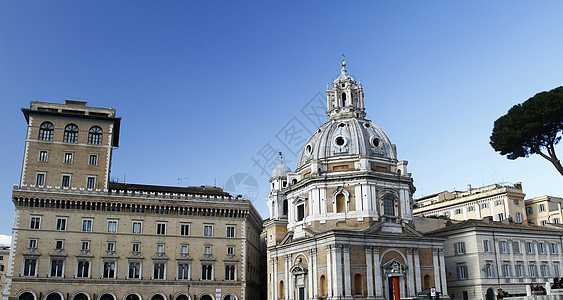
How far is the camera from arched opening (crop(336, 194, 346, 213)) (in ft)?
183

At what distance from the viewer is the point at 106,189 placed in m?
62.0

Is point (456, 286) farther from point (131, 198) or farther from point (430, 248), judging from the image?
point (131, 198)

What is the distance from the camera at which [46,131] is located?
205ft

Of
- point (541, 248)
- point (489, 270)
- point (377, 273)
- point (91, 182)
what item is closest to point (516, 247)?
point (541, 248)

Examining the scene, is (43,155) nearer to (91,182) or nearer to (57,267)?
(91,182)

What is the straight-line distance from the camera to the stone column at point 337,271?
49.7m

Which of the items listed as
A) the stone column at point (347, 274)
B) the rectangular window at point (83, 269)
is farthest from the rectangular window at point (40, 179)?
the stone column at point (347, 274)

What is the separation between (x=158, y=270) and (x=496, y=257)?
125ft

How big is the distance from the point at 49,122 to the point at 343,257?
38137 mm

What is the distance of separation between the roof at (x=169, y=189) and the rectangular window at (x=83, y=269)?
11.0m

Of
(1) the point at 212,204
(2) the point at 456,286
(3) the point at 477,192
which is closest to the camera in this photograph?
(2) the point at 456,286

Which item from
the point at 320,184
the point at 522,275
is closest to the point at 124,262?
the point at 320,184

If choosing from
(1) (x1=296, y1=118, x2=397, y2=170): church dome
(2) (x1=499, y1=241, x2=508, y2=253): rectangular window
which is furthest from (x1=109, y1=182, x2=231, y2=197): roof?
(2) (x1=499, y1=241, x2=508, y2=253): rectangular window

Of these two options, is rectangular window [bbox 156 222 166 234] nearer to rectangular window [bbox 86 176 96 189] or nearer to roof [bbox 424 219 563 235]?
rectangular window [bbox 86 176 96 189]
